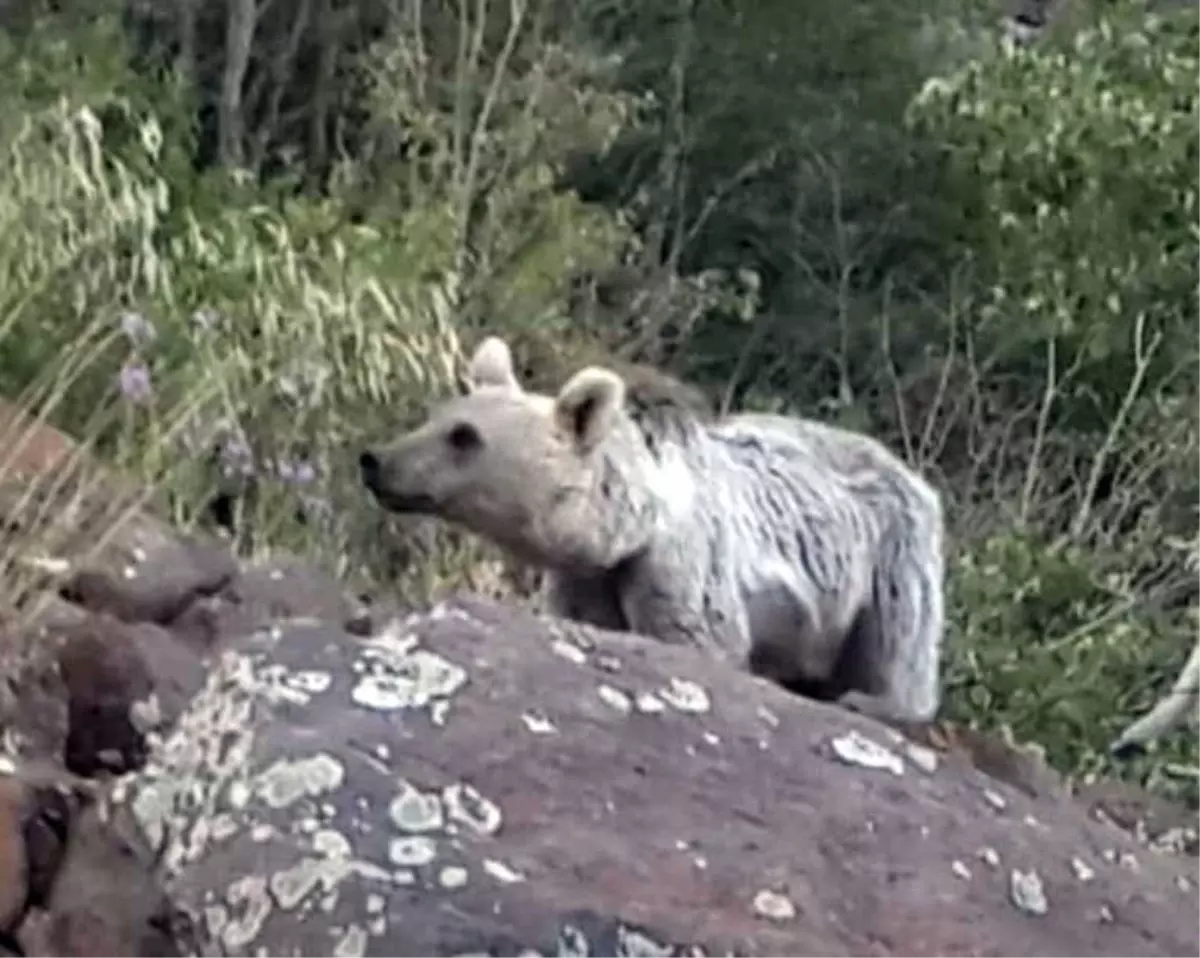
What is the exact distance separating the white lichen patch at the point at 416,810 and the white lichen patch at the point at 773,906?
502 millimetres

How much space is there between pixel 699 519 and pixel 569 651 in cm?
242

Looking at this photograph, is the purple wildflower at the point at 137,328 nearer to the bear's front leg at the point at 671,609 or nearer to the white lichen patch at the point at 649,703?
the bear's front leg at the point at 671,609

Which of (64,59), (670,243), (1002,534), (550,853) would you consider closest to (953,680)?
(1002,534)

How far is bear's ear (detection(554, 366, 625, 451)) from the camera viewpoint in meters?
8.09

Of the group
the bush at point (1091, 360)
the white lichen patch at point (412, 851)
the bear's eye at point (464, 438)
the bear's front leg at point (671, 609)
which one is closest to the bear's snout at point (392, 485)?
the bear's eye at point (464, 438)

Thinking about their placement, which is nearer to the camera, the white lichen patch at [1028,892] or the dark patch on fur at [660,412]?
the white lichen patch at [1028,892]

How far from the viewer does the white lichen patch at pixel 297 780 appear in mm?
5414

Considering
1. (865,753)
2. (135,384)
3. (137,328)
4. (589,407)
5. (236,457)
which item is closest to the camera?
(865,753)

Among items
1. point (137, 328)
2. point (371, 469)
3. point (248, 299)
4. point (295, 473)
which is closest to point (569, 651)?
point (371, 469)

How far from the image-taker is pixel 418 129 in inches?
640

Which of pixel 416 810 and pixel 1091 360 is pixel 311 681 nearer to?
pixel 416 810

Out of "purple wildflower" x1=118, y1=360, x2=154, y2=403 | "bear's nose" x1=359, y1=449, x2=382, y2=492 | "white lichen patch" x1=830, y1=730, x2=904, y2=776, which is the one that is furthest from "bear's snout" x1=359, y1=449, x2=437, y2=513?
"white lichen patch" x1=830, y1=730, x2=904, y2=776

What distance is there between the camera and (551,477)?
8.14 meters

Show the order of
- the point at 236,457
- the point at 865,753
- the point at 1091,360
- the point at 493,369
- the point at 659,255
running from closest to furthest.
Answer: the point at 865,753
the point at 493,369
the point at 236,457
the point at 1091,360
the point at 659,255
